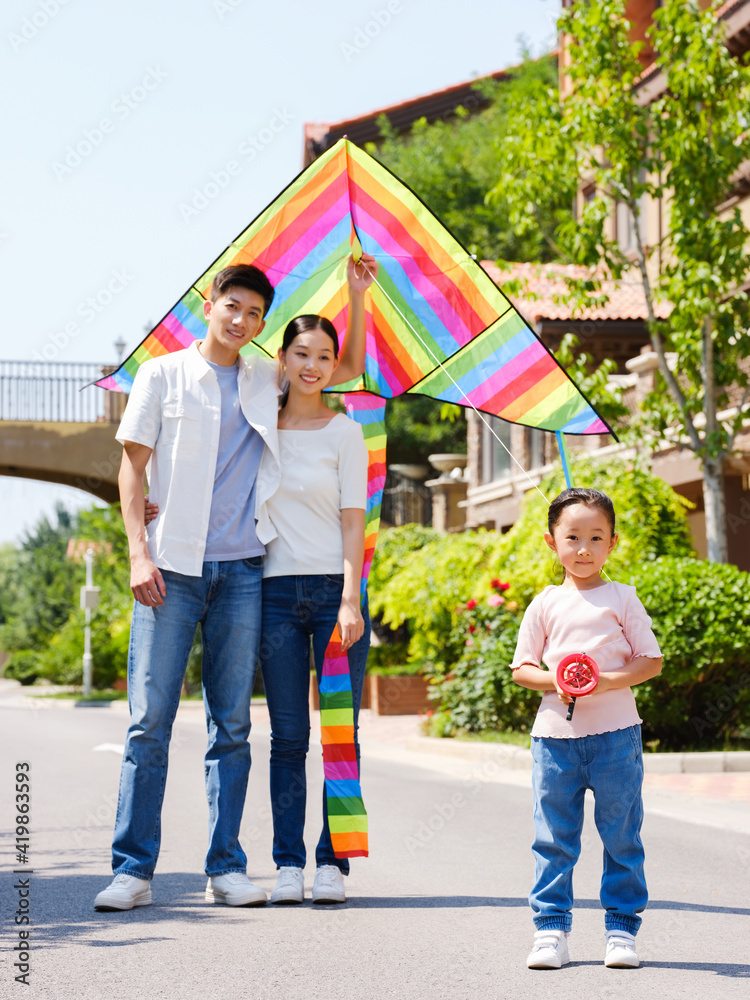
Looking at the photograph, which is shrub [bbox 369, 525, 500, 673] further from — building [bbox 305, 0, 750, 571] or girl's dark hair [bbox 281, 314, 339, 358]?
girl's dark hair [bbox 281, 314, 339, 358]

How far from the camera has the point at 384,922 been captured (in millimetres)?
4215

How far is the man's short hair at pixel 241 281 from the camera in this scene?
180 inches

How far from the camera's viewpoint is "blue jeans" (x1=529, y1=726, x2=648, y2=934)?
3.62 meters

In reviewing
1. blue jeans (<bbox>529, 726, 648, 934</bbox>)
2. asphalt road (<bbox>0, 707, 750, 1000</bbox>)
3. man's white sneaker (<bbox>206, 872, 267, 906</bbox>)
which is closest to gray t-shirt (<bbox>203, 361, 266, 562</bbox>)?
man's white sneaker (<bbox>206, 872, 267, 906</bbox>)

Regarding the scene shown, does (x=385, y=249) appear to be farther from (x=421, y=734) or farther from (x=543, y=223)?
(x=421, y=734)

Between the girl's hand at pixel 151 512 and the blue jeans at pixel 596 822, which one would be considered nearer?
the blue jeans at pixel 596 822

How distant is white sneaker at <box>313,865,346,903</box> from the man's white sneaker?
0.19 meters

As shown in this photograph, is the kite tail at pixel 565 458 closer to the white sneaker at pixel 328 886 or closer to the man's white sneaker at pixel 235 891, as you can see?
the white sneaker at pixel 328 886

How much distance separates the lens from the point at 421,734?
1490cm

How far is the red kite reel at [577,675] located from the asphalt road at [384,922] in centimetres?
81

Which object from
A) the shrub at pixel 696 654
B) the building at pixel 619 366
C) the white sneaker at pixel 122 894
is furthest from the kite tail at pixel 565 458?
the building at pixel 619 366

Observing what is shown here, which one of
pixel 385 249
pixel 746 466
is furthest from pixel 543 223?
pixel 385 249

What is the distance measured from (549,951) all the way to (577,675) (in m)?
0.81

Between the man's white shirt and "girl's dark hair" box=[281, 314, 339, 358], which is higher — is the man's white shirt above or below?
below
